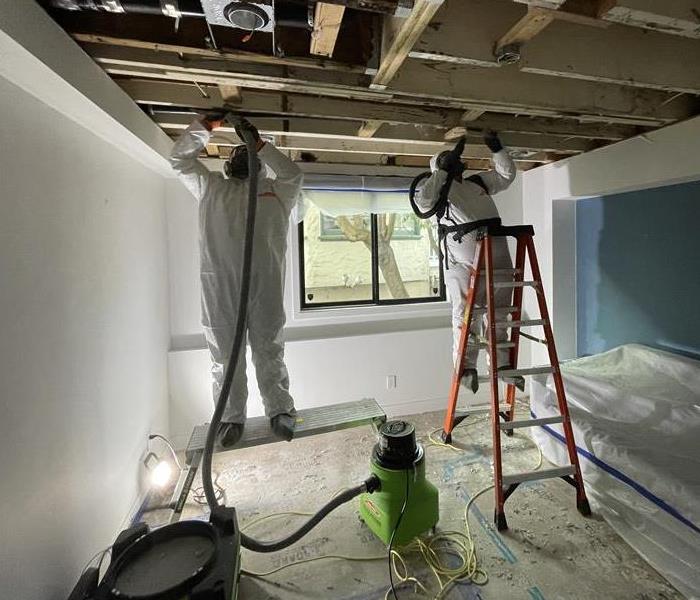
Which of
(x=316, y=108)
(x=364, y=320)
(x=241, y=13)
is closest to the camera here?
(x=241, y=13)

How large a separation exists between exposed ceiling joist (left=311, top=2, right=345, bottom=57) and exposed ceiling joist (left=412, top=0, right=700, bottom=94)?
0.31 metres

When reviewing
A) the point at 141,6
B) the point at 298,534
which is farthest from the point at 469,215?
the point at 298,534

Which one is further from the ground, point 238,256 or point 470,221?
point 470,221

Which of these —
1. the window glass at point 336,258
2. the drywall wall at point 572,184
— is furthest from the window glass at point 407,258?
the drywall wall at point 572,184

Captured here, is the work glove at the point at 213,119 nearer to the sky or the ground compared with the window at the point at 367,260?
nearer to the sky

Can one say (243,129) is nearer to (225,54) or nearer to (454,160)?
(225,54)

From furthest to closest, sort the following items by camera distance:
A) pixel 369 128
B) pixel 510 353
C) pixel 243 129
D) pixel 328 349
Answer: pixel 328 349
pixel 510 353
pixel 369 128
pixel 243 129

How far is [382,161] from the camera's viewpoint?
300cm

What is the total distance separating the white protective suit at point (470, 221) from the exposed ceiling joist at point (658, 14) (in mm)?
1022

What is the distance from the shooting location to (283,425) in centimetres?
196

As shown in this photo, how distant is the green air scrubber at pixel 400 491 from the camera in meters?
1.69

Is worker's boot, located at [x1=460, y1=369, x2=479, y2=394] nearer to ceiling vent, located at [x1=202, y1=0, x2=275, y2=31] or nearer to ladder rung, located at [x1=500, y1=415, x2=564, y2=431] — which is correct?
ladder rung, located at [x1=500, y1=415, x2=564, y2=431]

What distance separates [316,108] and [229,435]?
67.9 inches

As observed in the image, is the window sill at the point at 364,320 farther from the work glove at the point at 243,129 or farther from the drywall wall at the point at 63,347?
the work glove at the point at 243,129
